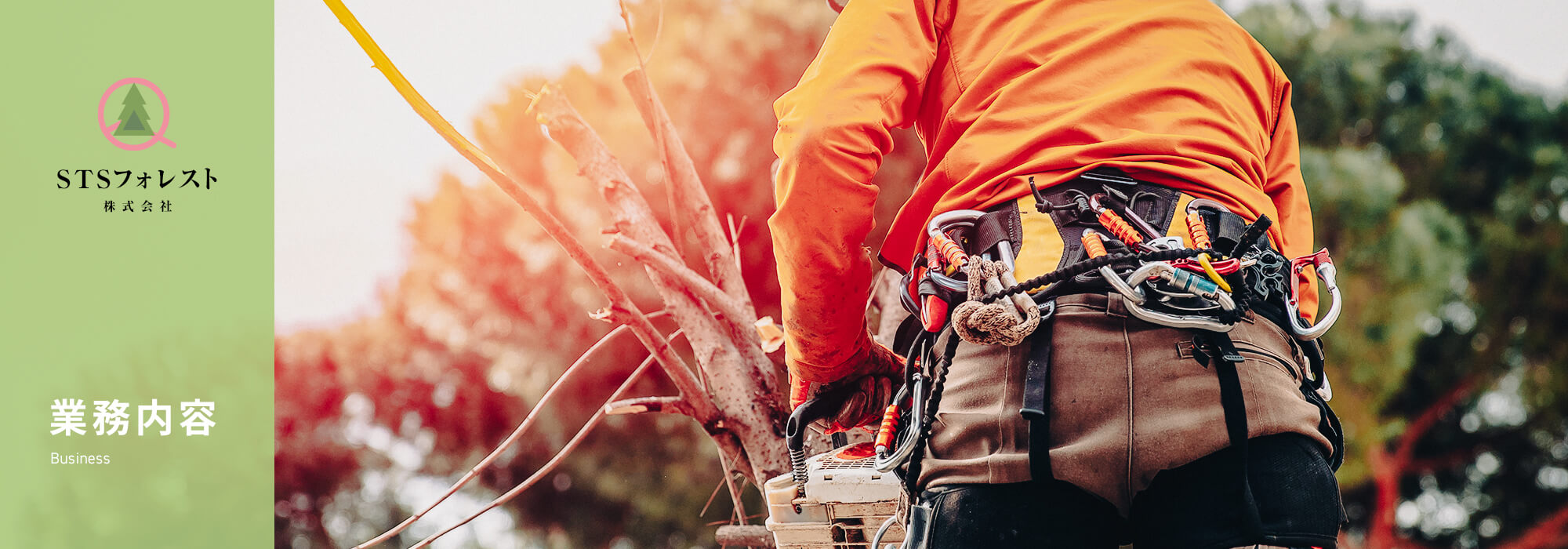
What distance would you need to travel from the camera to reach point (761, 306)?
15.8 feet

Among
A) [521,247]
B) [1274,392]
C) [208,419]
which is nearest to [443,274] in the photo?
[521,247]

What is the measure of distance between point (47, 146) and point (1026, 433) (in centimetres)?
394

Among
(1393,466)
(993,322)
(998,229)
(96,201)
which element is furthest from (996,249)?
(1393,466)

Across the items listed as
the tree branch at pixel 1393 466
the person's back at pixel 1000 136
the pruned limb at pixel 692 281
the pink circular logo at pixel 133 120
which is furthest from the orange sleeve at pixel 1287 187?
the tree branch at pixel 1393 466

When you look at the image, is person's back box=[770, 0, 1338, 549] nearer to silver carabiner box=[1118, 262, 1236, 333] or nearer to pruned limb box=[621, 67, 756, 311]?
silver carabiner box=[1118, 262, 1236, 333]

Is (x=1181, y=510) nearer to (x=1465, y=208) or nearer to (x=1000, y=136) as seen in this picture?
(x=1000, y=136)

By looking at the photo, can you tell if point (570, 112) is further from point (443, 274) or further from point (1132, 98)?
point (443, 274)

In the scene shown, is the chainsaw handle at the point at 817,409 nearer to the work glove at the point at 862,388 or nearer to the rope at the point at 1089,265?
the work glove at the point at 862,388

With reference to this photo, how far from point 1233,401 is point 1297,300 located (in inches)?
8.6

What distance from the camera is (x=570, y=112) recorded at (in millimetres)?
2279

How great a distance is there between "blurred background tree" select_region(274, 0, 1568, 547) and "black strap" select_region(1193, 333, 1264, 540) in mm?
3288

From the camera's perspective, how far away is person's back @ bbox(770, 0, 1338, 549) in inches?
43.6

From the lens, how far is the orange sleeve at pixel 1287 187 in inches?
59.0

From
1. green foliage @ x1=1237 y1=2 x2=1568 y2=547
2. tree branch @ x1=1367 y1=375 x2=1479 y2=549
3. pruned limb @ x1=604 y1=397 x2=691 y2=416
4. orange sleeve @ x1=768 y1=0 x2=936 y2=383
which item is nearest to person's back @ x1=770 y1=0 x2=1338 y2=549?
orange sleeve @ x1=768 y1=0 x2=936 y2=383
